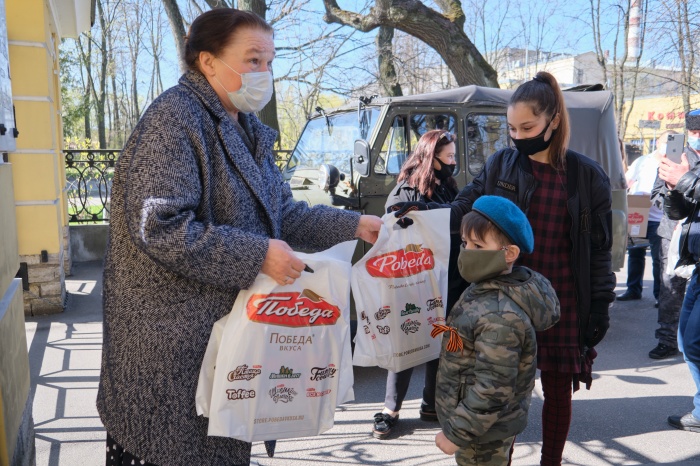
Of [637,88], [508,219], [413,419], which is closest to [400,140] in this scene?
[413,419]

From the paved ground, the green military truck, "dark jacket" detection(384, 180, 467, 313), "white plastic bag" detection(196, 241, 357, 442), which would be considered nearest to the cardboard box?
the green military truck

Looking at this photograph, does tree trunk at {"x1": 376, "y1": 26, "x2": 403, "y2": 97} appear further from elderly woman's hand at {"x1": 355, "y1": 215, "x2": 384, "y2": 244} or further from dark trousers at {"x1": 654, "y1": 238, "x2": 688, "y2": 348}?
elderly woman's hand at {"x1": 355, "y1": 215, "x2": 384, "y2": 244}

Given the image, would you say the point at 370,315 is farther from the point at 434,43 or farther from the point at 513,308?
the point at 434,43

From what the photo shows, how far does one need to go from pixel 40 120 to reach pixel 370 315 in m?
5.57

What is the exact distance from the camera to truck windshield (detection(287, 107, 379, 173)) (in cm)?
523

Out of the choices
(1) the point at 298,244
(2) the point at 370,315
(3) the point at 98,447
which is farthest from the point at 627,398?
(3) the point at 98,447

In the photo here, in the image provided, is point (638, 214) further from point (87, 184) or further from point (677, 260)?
point (87, 184)

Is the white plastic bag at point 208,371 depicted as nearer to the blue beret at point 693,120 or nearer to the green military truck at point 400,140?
the green military truck at point 400,140

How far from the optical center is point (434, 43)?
10.6 m

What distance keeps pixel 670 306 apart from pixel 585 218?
10.3 ft

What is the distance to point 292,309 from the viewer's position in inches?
68.9

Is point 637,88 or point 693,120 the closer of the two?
point 693,120

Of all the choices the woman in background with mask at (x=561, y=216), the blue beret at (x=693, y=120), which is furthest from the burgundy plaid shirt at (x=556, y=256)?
the blue beret at (x=693, y=120)

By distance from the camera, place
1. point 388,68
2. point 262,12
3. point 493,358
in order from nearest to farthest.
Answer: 1. point 493,358
2. point 262,12
3. point 388,68
